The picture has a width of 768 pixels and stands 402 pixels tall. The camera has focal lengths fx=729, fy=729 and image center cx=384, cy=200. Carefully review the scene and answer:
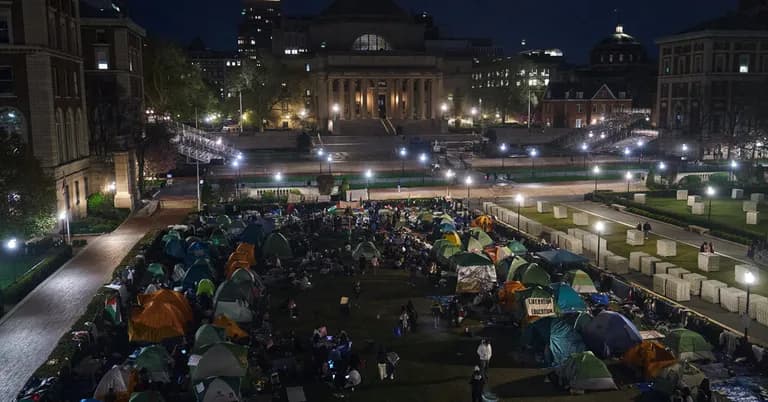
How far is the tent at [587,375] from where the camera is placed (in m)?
20.0

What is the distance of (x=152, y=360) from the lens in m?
20.4

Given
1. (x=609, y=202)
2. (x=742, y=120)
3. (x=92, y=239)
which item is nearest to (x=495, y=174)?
(x=609, y=202)

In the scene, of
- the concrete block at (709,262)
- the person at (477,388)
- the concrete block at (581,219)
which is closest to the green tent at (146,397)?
the person at (477,388)

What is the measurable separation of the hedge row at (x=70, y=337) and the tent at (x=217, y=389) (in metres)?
4.31

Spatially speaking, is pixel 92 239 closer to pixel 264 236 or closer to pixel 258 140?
pixel 264 236

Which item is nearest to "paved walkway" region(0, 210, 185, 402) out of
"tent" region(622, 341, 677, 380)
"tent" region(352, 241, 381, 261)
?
"tent" region(352, 241, 381, 261)

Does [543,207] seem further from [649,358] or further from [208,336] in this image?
[208,336]

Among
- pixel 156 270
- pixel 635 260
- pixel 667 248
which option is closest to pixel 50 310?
pixel 156 270

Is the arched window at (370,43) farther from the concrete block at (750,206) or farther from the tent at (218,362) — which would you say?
the tent at (218,362)

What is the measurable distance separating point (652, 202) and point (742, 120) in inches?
1570

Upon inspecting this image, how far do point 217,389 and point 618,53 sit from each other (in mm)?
123005

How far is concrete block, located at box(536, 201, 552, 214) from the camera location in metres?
Result: 49.7

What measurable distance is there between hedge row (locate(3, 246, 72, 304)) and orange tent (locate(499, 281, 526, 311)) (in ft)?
62.2

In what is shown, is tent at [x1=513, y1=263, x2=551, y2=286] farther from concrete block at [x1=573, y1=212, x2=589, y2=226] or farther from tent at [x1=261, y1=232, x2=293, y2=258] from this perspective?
concrete block at [x1=573, y1=212, x2=589, y2=226]
